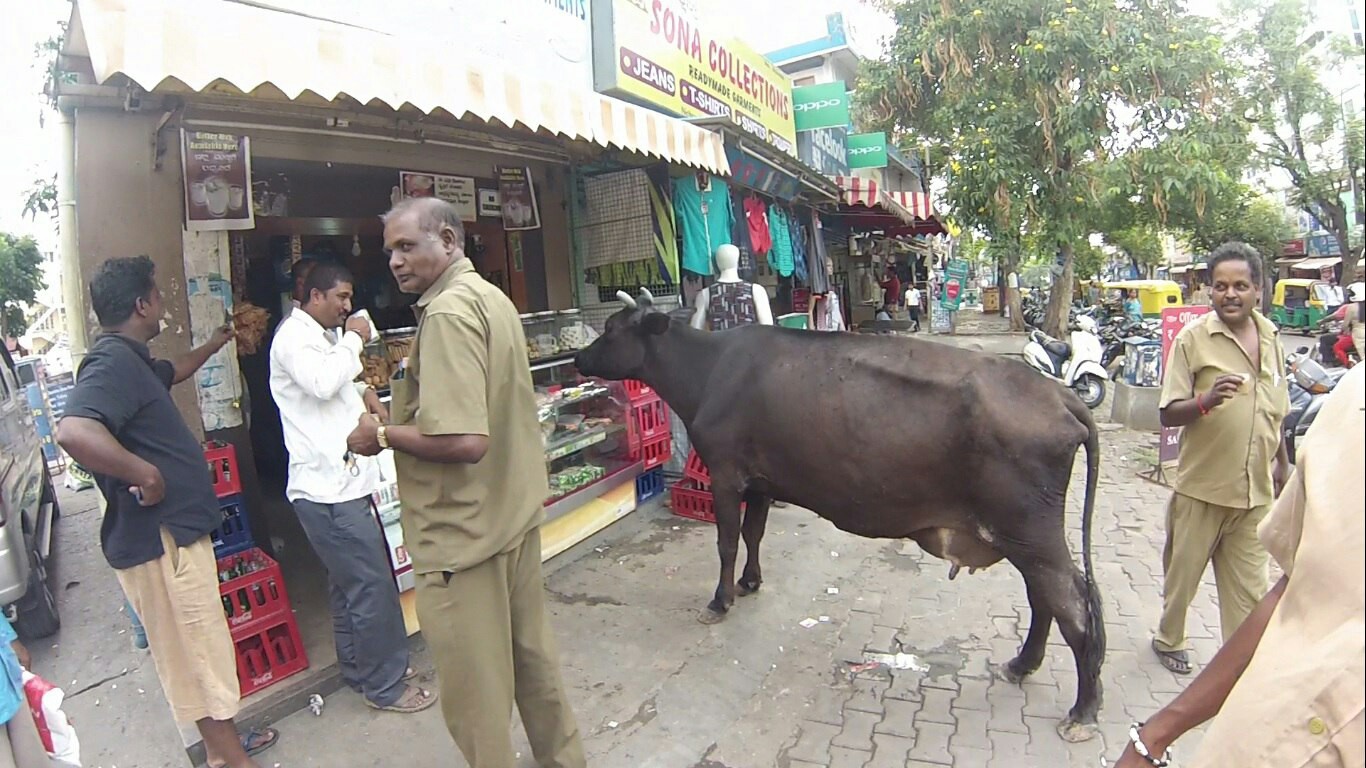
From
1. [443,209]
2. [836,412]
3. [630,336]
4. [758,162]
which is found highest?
[758,162]

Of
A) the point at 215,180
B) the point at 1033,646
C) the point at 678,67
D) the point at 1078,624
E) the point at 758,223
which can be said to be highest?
the point at 678,67

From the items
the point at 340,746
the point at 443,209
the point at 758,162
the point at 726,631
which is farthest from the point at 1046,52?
the point at 340,746

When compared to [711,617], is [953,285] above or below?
above

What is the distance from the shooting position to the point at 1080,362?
9.43 m

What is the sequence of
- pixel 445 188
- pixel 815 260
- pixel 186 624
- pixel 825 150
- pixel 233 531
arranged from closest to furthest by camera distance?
pixel 186 624
pixel 233 531
pixel 445 188
pixel 815 260
pixel 825 150

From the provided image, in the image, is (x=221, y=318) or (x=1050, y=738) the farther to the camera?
(x=221, y=318)

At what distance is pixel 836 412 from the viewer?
3461mm

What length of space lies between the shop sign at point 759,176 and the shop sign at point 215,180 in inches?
119

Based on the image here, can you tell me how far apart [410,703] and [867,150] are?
11341 mm

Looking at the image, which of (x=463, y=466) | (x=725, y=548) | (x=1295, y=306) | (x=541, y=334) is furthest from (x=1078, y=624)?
(x=1295, y=306)

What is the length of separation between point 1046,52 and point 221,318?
9526 mm

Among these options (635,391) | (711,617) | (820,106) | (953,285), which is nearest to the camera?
(711,617)

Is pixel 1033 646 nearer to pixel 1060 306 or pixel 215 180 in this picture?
pixel 215 180

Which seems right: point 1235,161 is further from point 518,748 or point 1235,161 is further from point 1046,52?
point 518,748
